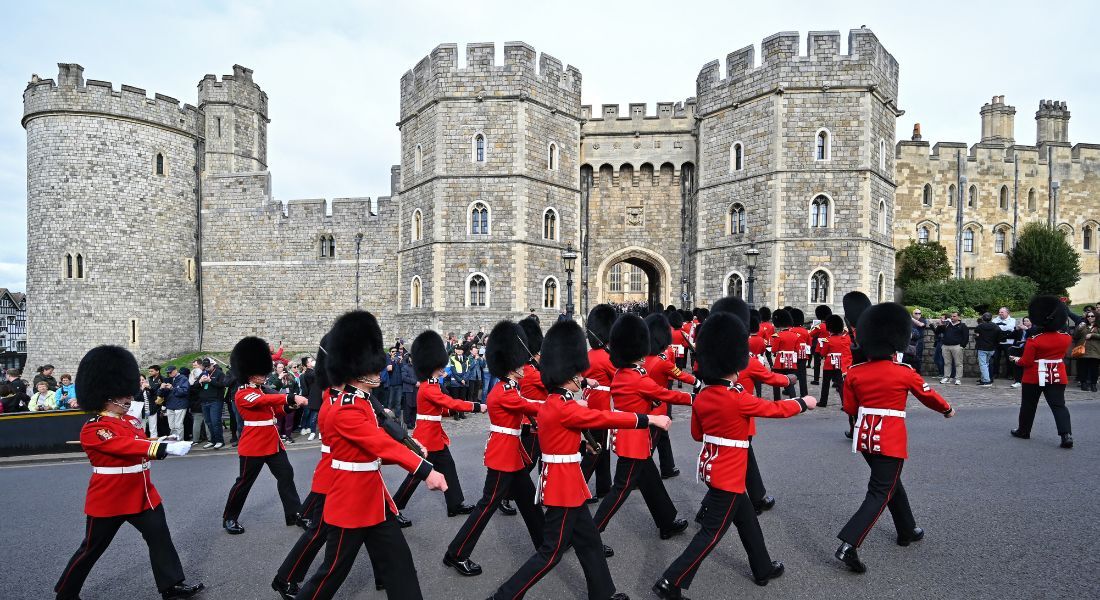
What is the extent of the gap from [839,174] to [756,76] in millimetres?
4593

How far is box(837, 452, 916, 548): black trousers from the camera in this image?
178 inches

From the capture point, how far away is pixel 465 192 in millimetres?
23141

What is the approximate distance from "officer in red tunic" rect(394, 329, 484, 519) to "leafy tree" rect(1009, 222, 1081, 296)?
36.9 m

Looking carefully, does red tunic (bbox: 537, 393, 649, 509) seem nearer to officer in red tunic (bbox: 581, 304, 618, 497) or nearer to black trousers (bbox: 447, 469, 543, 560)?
officer in red tunic (bbox: 581, 304, 618, 497)

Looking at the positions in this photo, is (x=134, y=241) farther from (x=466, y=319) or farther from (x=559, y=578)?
(x=559, y=578)

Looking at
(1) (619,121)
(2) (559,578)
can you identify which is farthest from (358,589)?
(1) (619,121)

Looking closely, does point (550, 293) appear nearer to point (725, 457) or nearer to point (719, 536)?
point (725, 457)

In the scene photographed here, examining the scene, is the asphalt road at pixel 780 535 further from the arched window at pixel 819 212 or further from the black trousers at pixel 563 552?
the arched window at pixel 819 212

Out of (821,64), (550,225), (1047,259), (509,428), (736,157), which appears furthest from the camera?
(1047,259)

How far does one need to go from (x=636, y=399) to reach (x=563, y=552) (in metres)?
1.76

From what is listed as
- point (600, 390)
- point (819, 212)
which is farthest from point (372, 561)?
point (819, 212)

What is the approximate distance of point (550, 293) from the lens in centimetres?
2439

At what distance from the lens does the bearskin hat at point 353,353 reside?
13.4 feet

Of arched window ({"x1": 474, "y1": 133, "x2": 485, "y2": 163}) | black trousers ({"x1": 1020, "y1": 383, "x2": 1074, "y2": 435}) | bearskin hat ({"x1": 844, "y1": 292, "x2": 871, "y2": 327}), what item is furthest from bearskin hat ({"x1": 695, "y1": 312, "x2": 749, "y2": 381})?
arched window ({"x1": 474, "y1": 133, "x2": 485, "y2": 163})
